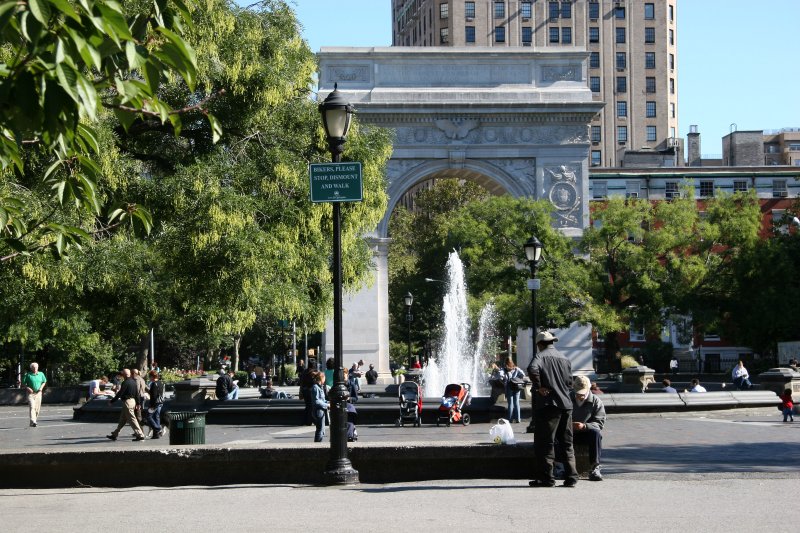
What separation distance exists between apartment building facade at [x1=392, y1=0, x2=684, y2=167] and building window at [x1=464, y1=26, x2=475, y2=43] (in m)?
0.09

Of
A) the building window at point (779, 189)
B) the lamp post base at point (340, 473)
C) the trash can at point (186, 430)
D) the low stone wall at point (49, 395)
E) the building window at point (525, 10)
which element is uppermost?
the building window at point (525, 10)

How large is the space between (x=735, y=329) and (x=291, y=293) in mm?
34544

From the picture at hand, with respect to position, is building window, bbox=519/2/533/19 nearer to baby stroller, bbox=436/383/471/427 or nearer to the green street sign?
baby stroller, bbox=436/383/471/427

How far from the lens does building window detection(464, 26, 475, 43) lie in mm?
105113

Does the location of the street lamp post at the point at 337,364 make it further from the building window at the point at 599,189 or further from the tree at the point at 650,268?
the building window at the point at 599,189

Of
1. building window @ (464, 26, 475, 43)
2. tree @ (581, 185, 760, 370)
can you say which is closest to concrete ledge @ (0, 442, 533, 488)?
tree @ (581, 185, 760, 370)

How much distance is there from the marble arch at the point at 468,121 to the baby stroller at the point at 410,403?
23572mm

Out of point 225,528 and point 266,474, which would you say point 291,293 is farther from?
point 225,528

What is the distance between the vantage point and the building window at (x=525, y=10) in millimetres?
106875

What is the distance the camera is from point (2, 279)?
72.1 ft

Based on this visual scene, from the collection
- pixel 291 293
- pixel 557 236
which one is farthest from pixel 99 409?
pixel 557 236


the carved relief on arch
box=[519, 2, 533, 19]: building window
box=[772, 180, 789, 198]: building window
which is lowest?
the carved relief on arch

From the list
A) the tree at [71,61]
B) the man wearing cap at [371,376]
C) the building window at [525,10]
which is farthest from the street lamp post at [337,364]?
the building window at [525,10]

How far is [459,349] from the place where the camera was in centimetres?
4766
